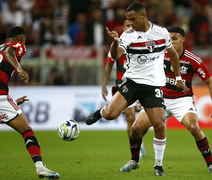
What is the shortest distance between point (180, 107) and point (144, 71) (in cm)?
140

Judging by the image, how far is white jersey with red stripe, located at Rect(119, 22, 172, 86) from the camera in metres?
7.21

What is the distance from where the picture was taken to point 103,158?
10.1m

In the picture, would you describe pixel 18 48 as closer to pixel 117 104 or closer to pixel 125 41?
pixel 125 41

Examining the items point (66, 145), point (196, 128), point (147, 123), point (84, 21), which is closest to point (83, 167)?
point (147, 123)

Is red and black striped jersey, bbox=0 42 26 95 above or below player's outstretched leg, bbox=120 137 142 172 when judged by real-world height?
above

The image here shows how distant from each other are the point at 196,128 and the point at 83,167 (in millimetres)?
2170

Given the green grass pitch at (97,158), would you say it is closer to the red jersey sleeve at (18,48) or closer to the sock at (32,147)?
the sock at (32,147)

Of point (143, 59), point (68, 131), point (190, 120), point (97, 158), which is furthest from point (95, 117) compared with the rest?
point (97, 158)

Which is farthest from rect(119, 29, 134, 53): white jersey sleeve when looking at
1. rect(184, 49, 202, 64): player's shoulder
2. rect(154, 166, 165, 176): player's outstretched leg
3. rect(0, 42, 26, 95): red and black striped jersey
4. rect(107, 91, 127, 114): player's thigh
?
rect(154, 166, 165, 176): player's outstretched leg

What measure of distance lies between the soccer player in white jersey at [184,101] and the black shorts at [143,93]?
785 millimetres

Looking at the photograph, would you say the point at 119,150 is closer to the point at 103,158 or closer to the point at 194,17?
the point at 103,158

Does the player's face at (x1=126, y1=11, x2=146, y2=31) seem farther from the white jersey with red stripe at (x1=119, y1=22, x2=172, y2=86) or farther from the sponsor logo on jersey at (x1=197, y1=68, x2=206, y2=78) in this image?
the sponsor logo on jersey at (x1=197, y1=68, x2=206, y2=78)

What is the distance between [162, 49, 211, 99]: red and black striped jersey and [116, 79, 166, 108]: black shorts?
1.19 meters

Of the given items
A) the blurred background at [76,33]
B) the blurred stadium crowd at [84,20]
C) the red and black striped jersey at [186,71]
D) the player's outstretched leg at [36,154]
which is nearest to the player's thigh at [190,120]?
the red and black striped jersey at [186,71]
